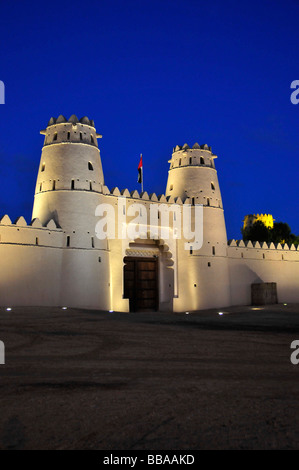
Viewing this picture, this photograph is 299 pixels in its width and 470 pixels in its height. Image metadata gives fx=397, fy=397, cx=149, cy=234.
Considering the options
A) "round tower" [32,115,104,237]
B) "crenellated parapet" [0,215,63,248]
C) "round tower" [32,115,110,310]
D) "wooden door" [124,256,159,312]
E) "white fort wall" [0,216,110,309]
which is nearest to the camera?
"white fort wall" [0,216,110,309]

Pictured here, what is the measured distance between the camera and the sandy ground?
3121mm

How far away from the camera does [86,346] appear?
25.0 feet

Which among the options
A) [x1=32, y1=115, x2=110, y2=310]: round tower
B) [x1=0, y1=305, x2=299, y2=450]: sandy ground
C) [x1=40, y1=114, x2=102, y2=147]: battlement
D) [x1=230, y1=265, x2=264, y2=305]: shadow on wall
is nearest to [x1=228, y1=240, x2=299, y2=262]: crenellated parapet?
[x1=230, y1=265, x2=264, y2=305]: shadow on wall

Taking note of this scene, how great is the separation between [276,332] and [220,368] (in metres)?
4.86

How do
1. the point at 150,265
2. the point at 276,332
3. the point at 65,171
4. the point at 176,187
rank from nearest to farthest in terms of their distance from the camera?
1. the point at 276,332
2. the point at 65,171
3. the point at 150,265
4. the point at 176,187

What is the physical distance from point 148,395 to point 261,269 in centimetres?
2573

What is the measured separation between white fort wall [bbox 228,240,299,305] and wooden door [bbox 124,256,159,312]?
5.47m

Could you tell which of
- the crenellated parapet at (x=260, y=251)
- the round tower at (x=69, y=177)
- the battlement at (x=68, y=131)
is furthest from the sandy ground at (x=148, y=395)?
the crenellated parapet at (x=260, y=251)

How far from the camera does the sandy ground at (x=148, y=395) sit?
312 cm

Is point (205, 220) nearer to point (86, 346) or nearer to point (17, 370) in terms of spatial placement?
point (86, 346)

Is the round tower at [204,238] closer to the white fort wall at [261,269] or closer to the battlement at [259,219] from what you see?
the white fort wall at [261,269]

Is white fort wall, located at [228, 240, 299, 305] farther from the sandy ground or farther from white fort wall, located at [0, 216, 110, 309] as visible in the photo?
the sandy ground

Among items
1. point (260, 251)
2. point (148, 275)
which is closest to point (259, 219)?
point (260, 251)

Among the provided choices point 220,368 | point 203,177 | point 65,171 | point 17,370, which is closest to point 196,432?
point 220,368
